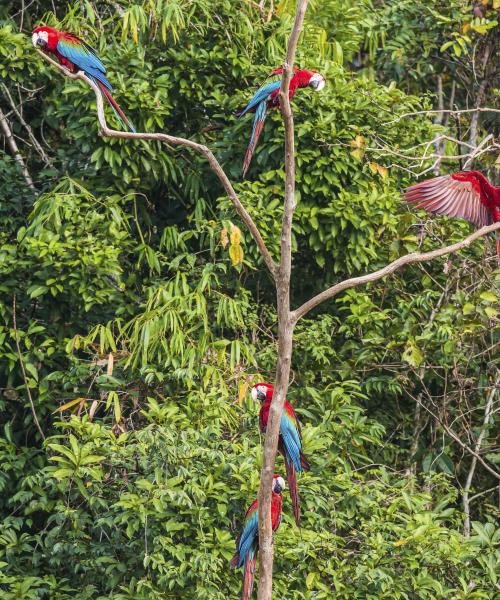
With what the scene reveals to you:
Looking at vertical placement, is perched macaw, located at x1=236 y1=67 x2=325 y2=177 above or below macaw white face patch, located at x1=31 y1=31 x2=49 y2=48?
below

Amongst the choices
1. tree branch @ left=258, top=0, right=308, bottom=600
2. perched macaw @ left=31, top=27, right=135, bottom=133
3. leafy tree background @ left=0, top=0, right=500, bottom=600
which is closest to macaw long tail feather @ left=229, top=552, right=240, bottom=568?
leafy tree background @ left=0, top=0, right=500, bottom=600

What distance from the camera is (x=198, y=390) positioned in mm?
4645

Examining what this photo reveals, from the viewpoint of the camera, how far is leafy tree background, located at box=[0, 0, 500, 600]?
4.19 meters

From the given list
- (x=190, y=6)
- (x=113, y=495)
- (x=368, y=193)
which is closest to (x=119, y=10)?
(x=190, y=6)

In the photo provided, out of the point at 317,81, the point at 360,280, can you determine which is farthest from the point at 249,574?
the point at 317,81

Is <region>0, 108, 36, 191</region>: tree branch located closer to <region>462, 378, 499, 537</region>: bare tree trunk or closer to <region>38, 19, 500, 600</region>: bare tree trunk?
<region>38, 19, 500, 600</region>: bare tree trunk

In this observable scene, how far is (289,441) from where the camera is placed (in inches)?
155

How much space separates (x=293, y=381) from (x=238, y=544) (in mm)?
1336

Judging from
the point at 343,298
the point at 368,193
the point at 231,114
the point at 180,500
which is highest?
the point at 231,114

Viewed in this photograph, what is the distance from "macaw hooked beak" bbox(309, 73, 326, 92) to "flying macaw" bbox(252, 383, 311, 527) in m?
1.61

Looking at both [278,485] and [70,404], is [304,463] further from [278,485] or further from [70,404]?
[70,404]

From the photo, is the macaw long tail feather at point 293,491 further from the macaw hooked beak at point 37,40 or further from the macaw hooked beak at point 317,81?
the macaw hooked beak at point 37,40

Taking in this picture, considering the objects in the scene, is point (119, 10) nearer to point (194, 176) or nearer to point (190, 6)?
point (190, 6)

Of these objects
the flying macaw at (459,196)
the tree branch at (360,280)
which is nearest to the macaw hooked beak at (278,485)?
the tree branch at (360,280)
